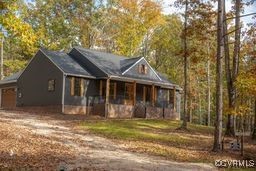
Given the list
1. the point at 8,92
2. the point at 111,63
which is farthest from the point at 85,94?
the point at 8,92

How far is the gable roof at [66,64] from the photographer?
35.2 meters

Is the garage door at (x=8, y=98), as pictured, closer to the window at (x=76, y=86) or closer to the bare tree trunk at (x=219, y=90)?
the window at (x=76, y=86)

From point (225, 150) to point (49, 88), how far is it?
2004 centimetres

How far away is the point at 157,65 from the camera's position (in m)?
62.0

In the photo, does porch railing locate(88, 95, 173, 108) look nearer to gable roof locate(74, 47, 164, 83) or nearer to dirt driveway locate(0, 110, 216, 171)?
gable roof locate(74, 47, 164, 83)

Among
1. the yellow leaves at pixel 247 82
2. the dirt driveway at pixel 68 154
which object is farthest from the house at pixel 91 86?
the dirt driveway at pixel 68 154

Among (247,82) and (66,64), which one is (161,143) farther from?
(66,64)

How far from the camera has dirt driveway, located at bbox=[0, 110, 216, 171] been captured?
12930 millimetres

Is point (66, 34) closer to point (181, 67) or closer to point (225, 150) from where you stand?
point (181, 67)

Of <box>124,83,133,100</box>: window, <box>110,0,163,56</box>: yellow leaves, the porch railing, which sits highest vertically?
<box>110,0,163,56</box>: yellow leaves

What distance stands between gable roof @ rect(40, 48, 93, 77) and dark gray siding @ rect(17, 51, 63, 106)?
385 millimetres

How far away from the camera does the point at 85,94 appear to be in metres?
36.4

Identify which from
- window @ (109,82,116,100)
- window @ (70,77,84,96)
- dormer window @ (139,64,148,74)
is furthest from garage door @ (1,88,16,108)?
dormer window @ (139,64,148,74)

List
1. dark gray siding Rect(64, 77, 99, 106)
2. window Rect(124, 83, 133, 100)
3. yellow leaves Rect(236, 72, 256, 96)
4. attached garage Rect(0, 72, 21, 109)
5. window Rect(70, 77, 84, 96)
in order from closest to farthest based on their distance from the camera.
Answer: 1. yellow leaves Rect(236, 72, 256, 96)
2. dark gray siding Rect(64, 77, 99, 106)
3. window Rect(70, 77, 84, 96)
4. window Rect(124, 83, 133, 100)
5. attached garage Rect(0, 72, 21, 109)
